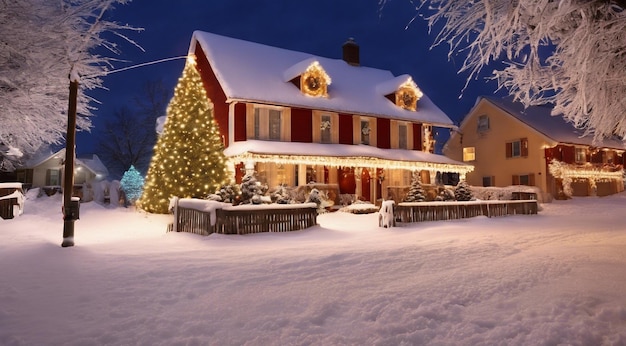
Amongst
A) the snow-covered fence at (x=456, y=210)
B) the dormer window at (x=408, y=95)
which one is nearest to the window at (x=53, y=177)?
the dormer window at (x=408, y=95)

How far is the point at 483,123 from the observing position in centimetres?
3703

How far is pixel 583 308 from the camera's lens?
4.92m

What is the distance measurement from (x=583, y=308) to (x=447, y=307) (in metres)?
1.57

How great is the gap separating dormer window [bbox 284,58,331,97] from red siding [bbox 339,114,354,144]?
171cm

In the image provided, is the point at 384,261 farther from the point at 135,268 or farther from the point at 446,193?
the point at 446,193

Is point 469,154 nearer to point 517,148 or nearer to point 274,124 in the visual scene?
point 517,148

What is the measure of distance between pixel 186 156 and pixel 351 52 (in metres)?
17.4

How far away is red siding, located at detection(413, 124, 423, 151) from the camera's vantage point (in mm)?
27047

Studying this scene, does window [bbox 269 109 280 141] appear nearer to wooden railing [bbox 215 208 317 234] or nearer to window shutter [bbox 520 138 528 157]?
wooden railing [bbox 215 208 317 234]

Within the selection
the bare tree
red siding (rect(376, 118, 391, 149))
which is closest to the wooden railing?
red siding (rect(376, 118, 391, 149))

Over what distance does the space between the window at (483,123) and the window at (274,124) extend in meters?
22.4

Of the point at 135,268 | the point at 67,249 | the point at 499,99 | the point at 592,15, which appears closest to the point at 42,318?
the point at 135,268

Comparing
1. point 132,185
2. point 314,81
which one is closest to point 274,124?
point 314,81

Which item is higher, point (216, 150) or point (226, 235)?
point (216, 150)
